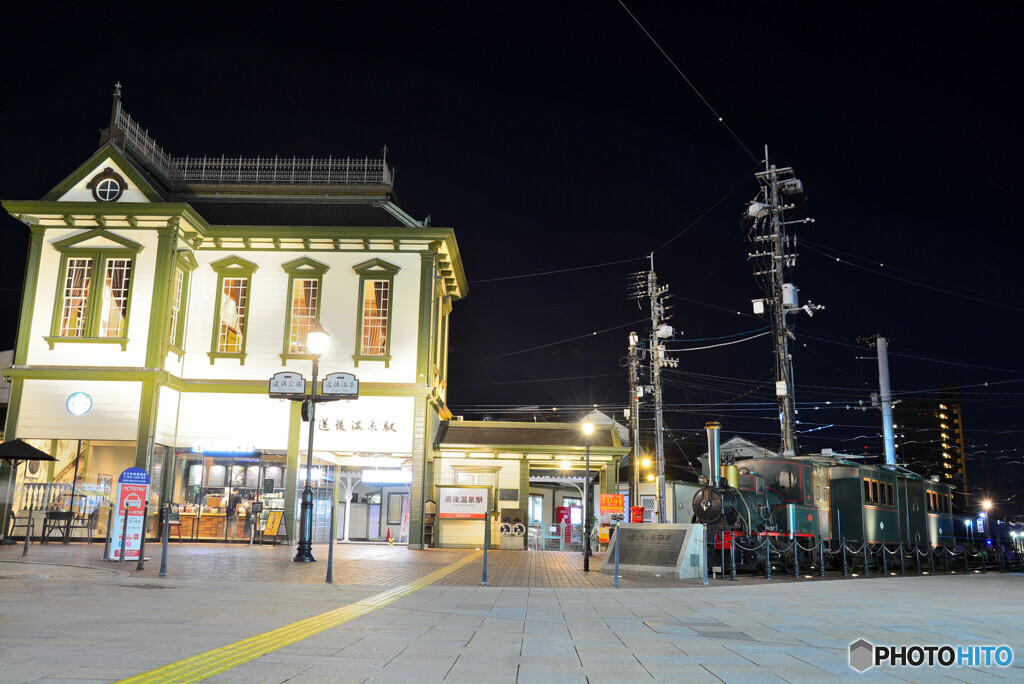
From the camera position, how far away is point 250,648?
6.82 m

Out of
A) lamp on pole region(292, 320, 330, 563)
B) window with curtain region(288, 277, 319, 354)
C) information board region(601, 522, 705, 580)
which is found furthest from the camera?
window with curtain region(288, 277, 319, 354)

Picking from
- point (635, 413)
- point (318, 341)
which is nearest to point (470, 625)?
point (318, 341)

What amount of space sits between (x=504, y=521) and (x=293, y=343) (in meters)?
9.54

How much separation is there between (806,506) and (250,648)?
1816cm

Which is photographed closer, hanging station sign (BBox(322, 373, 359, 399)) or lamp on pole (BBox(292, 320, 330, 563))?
lamp on pole (BBox(292, 320, 330, 563))

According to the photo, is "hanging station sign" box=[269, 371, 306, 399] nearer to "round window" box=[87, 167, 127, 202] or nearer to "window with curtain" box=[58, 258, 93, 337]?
"window with curtain" box=[58, 258, 93, 337]

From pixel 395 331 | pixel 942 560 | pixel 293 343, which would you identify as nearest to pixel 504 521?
pixel 395 331

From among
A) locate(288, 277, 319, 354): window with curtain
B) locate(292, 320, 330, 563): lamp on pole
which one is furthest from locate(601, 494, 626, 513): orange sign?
locate(292, 320, 330, 563): lamp on pole

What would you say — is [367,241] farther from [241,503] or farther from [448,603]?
[448,603]

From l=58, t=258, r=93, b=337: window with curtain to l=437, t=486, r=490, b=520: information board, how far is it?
12.8m

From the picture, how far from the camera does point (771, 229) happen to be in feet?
93.7

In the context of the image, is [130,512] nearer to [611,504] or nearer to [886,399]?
[611,504]

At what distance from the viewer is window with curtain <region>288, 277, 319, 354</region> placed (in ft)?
87.4

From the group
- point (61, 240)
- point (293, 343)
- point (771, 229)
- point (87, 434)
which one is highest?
point (771, 229)
